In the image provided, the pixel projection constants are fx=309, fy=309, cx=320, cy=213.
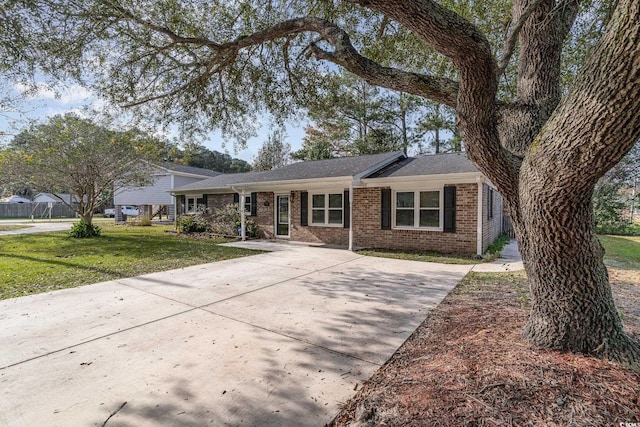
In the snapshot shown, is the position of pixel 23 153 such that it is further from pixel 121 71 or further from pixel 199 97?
pixel 199 97

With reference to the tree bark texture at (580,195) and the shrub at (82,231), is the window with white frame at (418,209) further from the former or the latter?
the shrub at (82,231)

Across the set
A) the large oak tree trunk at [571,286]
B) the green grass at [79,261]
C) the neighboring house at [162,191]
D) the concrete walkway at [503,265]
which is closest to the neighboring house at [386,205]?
the concrete walkway at [503,265]

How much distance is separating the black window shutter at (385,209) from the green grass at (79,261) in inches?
179

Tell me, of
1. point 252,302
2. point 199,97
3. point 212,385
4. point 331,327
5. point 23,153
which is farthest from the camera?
point 23,153

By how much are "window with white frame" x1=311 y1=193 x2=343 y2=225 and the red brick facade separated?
0.27 metres

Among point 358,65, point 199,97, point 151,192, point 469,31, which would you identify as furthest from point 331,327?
point 151,192

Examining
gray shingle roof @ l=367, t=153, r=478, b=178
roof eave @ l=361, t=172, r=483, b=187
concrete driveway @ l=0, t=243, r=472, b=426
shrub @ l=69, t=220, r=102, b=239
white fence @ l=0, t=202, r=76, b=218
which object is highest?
gray shingle roof @ l=367, t=153, r=478, b=178

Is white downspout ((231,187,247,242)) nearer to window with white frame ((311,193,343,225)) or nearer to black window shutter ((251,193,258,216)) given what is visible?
black window shutter ((251,193,258,216))

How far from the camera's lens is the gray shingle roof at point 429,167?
9.42 m

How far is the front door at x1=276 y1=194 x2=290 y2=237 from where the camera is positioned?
13.3 metres

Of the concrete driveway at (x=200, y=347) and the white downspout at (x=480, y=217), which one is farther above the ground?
the white downspout at (x=480, y=217)

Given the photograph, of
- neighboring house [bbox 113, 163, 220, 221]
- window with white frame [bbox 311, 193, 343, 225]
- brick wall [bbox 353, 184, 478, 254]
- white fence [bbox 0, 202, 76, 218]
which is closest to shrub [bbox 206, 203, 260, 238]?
window with white frame [bbox 311, 193, 343, 225]

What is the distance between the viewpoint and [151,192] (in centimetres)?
2653

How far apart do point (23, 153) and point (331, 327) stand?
1513 centimetres
